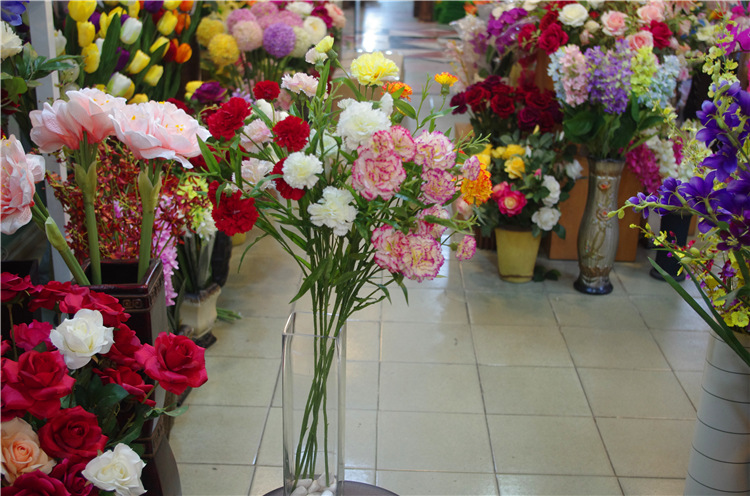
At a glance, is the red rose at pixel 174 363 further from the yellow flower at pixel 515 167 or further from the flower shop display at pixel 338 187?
the yellow flower at pixel 515 167

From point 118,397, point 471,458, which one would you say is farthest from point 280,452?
point 118,397

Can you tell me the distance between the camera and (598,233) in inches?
141

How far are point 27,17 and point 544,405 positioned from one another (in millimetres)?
2028

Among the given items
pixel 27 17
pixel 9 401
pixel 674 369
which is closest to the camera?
pixel 9 401

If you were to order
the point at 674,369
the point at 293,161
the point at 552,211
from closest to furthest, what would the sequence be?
1. the point at 293,161
2. the point at 674,369
3. the point at 552,211

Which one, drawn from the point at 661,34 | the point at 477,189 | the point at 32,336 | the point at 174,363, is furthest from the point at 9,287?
the point at 661,34

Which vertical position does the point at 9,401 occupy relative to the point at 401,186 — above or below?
below

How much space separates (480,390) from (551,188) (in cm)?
115

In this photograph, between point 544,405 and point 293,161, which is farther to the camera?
point 544,405

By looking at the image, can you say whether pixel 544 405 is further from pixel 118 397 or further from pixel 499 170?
pixel 118 397

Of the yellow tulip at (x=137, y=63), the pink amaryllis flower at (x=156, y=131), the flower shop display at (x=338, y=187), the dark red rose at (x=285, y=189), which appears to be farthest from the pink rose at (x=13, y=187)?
the yellow tulip at (x=137, y=63)

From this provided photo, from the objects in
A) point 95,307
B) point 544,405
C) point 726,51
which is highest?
point 726,51

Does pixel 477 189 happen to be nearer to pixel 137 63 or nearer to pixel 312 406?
pixel 312 406

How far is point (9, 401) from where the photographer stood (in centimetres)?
112
